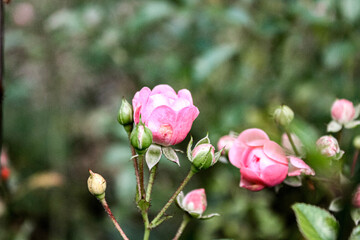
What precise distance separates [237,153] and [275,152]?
5 cm

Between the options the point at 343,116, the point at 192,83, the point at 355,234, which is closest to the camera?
the point at 355,234

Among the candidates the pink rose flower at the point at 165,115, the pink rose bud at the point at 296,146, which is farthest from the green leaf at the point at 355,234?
the pink rose flower at the point at 165,115

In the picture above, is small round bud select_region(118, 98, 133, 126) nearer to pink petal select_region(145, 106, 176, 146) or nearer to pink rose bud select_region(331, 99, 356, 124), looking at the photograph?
pink petal select_region(145, 106, 176, 146)

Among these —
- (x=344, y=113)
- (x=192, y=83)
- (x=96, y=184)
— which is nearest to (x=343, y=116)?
(x=344, y=113)

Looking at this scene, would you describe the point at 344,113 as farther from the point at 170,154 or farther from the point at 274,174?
the point at 170,154

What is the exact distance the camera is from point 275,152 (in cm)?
53

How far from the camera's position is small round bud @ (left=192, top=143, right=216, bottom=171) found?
1.62ft

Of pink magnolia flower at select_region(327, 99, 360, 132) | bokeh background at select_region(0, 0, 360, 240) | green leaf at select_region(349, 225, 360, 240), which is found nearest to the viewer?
green leaf at select_region(349, 225, 360, 240)

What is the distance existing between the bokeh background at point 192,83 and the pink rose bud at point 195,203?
195mm

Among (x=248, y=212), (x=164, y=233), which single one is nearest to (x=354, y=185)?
(x=248, y=212)

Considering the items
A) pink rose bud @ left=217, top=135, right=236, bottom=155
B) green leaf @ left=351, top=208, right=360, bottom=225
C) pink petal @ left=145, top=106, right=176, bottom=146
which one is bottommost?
green leaf @ left=351, top=208, right=360, bottom=225

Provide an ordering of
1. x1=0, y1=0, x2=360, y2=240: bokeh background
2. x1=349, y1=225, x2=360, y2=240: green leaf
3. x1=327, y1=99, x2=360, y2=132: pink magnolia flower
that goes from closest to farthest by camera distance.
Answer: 1. x1=349, y1=225, x2=360, y2=240: green leaf
2. x1=327, y1=99, x2=360, y2=132: pink magnolia flower
3. x1=0, y1=0, x2=360, y2=240: bokeh background

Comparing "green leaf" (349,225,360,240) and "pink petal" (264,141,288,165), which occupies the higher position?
"pink petal" (264,141,288,165)

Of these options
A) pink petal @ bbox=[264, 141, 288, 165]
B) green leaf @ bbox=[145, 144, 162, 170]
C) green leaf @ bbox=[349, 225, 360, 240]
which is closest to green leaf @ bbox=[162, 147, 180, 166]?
green leaf @ bbox=[145, 144, 162, 170]
